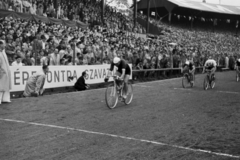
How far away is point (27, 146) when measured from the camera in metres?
5.72

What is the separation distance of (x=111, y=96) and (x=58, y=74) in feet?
16.2

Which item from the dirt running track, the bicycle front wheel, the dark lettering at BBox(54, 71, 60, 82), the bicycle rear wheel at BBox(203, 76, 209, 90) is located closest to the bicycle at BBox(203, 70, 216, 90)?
the bicycle rear wheel at BBox(203, 76, 209, 90)

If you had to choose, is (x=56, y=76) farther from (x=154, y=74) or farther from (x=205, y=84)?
(x=154, y=74)

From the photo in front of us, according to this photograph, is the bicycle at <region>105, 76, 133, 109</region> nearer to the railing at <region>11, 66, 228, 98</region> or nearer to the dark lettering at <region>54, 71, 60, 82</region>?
the dark lettering at <region>54, 71, 60, 82</region>

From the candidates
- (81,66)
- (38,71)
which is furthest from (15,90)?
(81,66)

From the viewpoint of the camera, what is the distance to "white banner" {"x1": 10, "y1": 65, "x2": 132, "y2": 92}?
1226 cm

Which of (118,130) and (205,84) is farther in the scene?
(205,84)

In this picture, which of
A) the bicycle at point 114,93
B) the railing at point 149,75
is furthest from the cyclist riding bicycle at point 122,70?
the railing at point 149,75

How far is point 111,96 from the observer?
1019 centimetres

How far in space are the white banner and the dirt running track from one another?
1198mm

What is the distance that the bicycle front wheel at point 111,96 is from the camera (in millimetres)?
9884

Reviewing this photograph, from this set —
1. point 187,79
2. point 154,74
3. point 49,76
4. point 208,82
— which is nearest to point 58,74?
point 49,76

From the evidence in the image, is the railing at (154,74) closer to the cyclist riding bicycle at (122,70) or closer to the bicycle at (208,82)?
the bicycle at (208,82)

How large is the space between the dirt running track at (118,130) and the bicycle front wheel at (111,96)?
7.6 inches
